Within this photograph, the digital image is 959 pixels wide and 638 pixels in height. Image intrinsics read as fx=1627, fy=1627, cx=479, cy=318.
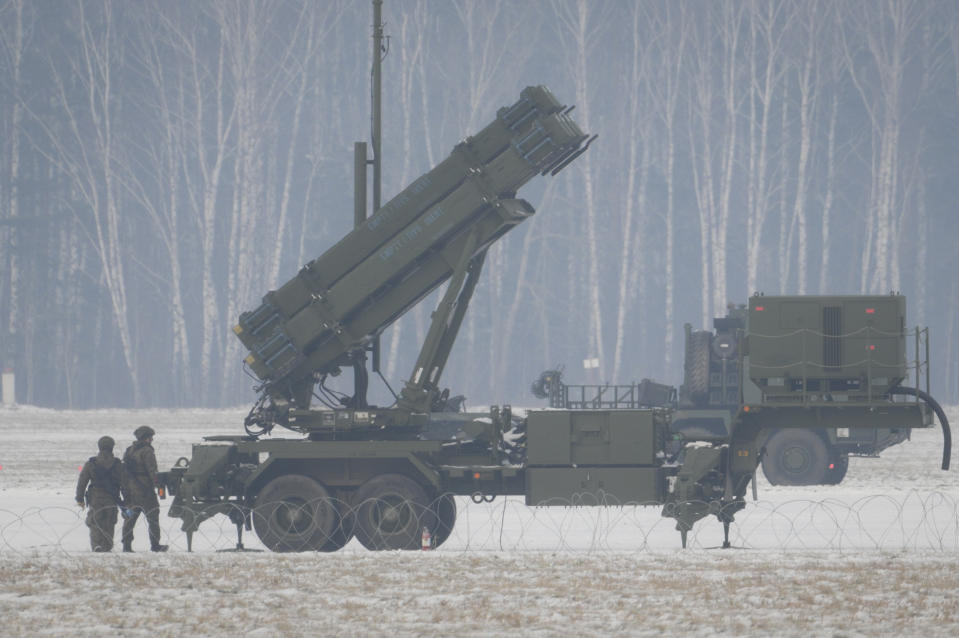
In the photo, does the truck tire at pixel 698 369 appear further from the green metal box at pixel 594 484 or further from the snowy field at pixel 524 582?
the green metal box at pixel 594 484

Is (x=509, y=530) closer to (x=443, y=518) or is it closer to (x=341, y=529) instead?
(x=443, y=518)

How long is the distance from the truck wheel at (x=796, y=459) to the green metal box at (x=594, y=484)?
9948mm

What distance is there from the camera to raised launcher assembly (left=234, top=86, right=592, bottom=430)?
18469 mm

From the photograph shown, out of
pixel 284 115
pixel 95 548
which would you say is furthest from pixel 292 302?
pixel 284 115

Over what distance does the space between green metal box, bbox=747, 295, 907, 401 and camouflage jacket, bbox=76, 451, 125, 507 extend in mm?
7201

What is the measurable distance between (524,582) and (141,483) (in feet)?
17.3

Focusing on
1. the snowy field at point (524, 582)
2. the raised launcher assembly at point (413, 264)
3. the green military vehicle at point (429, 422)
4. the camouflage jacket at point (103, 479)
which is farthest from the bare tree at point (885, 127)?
the camouflage jacket at point (103, 479)

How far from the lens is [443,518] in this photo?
18.9 metres

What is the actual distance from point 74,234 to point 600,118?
88.3 feet

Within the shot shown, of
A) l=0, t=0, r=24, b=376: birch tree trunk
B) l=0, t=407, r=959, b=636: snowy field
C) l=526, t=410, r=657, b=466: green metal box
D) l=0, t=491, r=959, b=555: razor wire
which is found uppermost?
l=0, t=0, r=24, b=376: birch tree trunk

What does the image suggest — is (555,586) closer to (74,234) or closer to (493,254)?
(493,254)

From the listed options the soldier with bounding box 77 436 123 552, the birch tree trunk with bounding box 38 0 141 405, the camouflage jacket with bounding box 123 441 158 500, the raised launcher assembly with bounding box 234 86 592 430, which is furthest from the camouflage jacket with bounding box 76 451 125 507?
the birch tree trunk with bounding box 38 0 141 405

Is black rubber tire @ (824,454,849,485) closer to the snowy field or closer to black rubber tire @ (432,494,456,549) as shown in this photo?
the snowy field

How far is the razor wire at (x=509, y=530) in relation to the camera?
18.3 metres
